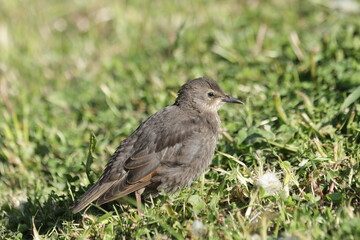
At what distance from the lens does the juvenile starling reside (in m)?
4.88

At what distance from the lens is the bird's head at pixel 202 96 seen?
5691 mm

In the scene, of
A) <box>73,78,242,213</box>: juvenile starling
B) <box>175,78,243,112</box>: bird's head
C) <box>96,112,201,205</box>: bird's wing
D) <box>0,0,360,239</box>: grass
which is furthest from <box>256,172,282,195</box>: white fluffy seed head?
<box>175,78,243,112</box>: bird's head

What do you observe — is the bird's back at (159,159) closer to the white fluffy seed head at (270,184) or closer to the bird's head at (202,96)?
the bird's head at (202,96)

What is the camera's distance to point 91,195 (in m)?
4.79

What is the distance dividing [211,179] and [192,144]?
1.28ft

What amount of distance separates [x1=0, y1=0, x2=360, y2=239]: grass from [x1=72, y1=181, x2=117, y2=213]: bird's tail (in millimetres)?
160

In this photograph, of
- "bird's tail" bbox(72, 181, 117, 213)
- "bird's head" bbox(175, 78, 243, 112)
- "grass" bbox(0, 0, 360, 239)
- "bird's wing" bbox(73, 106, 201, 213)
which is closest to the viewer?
"grass" bbox(0, 0, 360, 239)

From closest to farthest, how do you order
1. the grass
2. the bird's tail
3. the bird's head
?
the grass < the bird's tail < the bird's head

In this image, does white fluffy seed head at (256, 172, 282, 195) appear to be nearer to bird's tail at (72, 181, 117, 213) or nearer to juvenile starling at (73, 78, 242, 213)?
juvenile starling at (73, 78, 242, 213)

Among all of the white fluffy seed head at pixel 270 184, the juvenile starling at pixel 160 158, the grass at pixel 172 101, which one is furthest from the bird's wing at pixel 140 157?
the white fluffy seed head at pixel 270 184

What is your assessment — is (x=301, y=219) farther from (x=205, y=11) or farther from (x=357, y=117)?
(x=205, y=11)

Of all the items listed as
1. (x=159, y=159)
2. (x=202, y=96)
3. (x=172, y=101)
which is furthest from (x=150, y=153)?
(x=172, y=101)

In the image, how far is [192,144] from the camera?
5152mm

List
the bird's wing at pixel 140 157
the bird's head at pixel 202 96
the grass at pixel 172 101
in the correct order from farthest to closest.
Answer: the bird's head at pixel 202 96, the bird's wing at pixel 140 157, the grass at pixel 172 101
